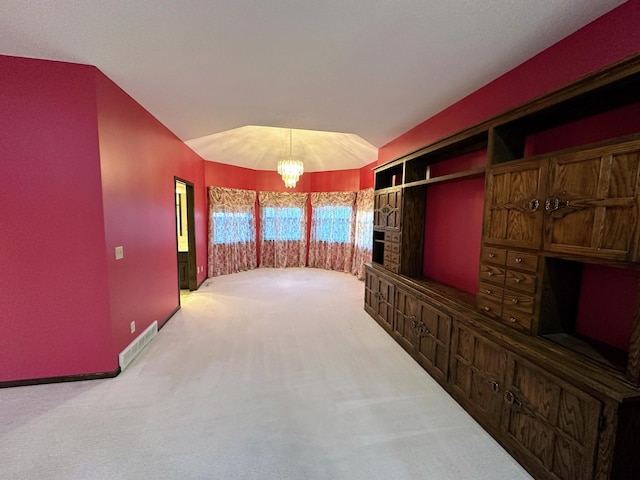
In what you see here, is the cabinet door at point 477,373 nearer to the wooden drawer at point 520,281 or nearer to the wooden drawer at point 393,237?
the wooden drawer at point 520,281

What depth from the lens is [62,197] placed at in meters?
2.21

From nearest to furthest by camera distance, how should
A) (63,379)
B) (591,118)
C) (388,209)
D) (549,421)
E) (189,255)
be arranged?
(549,421) → (591,118) → (63,379) → (388,209) → (189,255)

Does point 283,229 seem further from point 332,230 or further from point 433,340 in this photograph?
point 433,340

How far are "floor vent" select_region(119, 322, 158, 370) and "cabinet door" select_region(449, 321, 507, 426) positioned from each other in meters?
2.97

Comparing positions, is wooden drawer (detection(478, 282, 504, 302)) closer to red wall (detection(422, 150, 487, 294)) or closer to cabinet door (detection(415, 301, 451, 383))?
cabinet door (detection(415, 301, 451, 383))

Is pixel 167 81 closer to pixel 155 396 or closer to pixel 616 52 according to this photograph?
pixel 155 396

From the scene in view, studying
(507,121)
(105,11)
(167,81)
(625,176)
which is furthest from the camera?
(167,81)

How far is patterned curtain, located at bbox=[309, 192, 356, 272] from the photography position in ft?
22.4

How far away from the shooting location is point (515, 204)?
5.89 ft

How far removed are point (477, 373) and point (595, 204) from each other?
1345 mm

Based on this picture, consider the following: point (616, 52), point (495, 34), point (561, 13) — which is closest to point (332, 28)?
point (495, 34)

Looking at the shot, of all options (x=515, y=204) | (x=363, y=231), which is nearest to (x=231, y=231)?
(x=363, y=231)

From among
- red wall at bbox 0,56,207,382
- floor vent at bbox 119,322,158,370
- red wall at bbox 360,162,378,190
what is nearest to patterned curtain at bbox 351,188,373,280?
red wall at bbox 360,162,378,190

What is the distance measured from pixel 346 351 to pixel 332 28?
2890 millimetres
